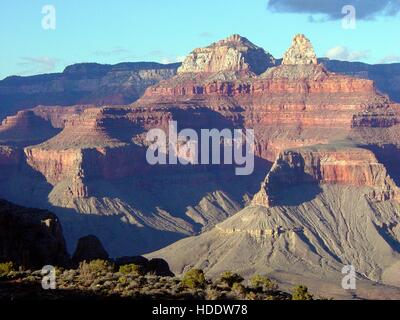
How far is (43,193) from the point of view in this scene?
15475 centimetres

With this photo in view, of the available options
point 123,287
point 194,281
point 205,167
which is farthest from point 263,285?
point 205,167

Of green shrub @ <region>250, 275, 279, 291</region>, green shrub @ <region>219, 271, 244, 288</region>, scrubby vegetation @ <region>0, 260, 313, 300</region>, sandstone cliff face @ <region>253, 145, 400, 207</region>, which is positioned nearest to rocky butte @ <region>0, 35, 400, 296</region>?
sandstone cliff face @ <region>253, 145, 400, 207</region>

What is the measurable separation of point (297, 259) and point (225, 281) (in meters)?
78.9

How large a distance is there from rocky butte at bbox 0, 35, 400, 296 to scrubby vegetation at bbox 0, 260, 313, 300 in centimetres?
6140

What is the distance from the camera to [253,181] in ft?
558

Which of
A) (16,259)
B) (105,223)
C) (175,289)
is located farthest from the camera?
(105,223)

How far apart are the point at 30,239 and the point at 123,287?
49.2ft

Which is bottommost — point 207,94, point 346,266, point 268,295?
point 346,266

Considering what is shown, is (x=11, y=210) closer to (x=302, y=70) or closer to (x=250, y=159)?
(x=250, y=159)

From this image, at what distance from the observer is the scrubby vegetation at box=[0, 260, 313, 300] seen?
104 feet

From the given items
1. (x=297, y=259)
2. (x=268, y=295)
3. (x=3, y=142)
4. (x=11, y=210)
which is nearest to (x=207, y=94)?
(x=3, y=142)

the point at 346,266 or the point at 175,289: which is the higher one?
the point at 175,289

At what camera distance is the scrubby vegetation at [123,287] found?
31.7 metres

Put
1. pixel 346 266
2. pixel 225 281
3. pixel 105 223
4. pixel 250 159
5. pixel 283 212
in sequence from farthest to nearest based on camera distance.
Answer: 1. pixel 250 159
2. pixel 105 223
3. pixel 283 212
4. pixel 346 266
5. pixel 225 281
